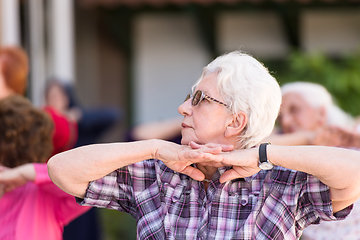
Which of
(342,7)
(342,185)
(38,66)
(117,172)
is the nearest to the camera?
(342,185)

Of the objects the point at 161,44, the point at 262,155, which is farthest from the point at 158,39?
the point at 262,155

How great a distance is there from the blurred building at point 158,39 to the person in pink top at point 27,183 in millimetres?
3307

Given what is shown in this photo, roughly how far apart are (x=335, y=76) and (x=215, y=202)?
5.26 meters

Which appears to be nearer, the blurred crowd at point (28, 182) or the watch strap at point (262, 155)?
the watch strap at point (262, 155)

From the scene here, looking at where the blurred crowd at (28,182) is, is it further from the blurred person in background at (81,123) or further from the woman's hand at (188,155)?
the blurred person in background at (81,123)

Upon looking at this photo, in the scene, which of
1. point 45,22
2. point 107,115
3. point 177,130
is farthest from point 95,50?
point 177,130

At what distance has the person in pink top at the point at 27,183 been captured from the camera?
1907mm

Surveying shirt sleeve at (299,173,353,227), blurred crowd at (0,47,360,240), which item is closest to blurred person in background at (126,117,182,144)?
blurred crowd at (0,47,360,240)

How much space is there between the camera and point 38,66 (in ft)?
17.3

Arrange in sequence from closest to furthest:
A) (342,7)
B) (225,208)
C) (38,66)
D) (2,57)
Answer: (225,208), (2,57), (38,66), (342,7)

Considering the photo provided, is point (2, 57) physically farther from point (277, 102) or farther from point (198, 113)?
point (277, 102)

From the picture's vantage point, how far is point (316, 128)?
2988mm

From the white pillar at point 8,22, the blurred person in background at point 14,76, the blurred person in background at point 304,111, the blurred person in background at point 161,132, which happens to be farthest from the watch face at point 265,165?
the white pillar at point 8,22

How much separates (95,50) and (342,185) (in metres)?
6.89
